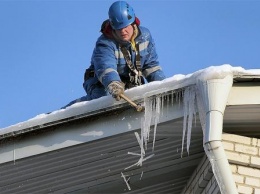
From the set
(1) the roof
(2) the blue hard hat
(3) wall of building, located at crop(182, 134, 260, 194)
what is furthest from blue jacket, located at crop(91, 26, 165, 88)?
(3) wall of building, located at crop(182, 134, 260, 194)

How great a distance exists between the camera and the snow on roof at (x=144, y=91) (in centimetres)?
811

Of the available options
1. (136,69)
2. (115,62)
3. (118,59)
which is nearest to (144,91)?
(115,62)

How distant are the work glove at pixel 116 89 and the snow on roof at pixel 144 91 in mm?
54

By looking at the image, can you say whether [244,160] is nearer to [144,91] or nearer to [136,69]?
[144,91]

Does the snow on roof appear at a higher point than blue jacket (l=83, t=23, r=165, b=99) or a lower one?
lower

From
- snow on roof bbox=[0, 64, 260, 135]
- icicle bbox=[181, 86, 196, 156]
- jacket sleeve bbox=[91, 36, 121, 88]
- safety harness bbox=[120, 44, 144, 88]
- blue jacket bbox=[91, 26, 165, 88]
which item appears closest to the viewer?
snow on roof bbox=[0, 64, 260, 135]

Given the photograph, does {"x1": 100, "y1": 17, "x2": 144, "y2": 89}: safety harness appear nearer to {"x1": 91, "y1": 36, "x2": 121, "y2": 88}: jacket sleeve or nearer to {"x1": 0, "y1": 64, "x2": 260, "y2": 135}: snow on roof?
{"x1": 91, "y1": 36, "x2": 121, "y2": 88}: jacket sleeve

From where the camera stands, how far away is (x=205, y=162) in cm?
884

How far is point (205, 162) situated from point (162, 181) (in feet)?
2.37

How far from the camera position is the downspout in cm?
790

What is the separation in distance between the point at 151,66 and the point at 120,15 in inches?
28.9

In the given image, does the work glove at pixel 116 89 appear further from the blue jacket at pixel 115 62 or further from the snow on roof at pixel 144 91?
the blue jacket at pixel 115 62

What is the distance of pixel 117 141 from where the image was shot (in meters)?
8.83

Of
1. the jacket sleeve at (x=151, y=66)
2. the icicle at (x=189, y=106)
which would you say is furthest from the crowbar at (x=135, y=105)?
the jacket sleeve at (x=151, y=66)
